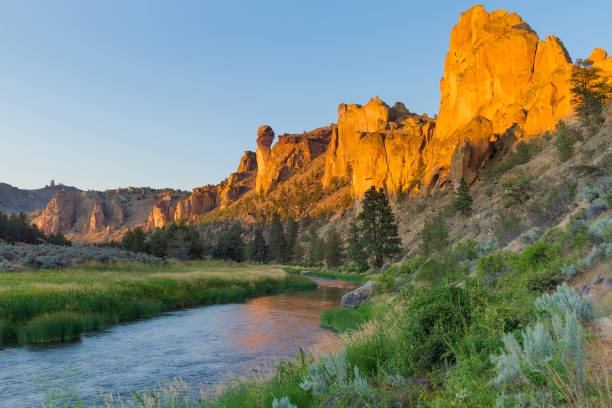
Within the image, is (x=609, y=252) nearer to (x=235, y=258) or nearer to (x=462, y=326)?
(x=462, y=326)

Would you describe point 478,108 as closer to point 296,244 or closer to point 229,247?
point 296,244

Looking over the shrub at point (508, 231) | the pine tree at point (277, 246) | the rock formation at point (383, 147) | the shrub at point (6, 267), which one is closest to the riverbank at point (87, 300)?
the shrub at point (6, 267)

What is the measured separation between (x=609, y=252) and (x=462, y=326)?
5014 millimetres

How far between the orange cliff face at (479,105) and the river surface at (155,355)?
6227cm

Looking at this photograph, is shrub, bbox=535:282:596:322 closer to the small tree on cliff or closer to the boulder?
the boulder

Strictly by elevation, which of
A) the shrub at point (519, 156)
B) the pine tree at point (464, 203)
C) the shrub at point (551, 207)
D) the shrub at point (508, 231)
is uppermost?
the shrub at point (519, 156)

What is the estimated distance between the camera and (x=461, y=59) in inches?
3777

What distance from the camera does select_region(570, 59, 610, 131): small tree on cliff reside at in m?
50.6

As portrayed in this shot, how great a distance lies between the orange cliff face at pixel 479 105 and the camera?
68.6 meters

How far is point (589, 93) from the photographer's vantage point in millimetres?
53812

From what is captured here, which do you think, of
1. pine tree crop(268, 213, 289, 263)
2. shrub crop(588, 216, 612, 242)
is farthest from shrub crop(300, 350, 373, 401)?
pine tree crop(268, 213, 289, 263)

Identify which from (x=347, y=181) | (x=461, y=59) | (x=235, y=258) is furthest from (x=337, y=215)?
(x=461, y=59)

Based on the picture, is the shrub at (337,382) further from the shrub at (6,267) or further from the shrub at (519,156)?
the shrub at (519,156)

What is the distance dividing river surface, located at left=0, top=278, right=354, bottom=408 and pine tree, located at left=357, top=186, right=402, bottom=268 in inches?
1428
